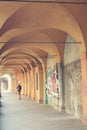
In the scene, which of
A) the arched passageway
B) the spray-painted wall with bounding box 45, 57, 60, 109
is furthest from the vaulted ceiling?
the spray-painted wall with bounding box 45, 57, 60, 109

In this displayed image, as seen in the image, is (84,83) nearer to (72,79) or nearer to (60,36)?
(72,79)

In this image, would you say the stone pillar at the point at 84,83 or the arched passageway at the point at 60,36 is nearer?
the arched passageway at the point at 60,36

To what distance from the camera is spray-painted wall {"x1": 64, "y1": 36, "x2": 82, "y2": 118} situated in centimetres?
1738

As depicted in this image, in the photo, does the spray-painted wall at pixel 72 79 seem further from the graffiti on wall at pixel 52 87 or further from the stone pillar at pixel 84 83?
the graffiti on wall at pixel 52 87

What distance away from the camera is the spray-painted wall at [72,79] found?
17.4m

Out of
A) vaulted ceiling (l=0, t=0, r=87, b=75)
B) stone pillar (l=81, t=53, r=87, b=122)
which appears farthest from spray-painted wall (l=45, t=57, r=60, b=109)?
stone pillar (l=81, t=53, r=87, b=122)

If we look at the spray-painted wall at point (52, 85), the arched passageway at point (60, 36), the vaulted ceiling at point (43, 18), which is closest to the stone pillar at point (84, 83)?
the arched passageway at point (60, 36)

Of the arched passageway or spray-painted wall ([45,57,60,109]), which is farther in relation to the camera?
spray-painted wall ([45,57,60,109])

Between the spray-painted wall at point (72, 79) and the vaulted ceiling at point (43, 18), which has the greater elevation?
the vaulted ceiling at point (43, 18)

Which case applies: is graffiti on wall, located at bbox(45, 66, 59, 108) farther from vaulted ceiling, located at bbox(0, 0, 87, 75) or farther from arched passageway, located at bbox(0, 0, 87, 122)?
vaulted ceiling, located at bbox(0, 0, 87, 75)

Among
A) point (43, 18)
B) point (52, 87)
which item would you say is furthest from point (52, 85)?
point (43, 18)

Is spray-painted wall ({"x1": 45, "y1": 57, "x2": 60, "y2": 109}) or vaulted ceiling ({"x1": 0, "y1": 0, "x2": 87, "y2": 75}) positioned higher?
vaulted ceiling ({"x1": 0, "y1": 0, "x2": 87, "y2": 75})

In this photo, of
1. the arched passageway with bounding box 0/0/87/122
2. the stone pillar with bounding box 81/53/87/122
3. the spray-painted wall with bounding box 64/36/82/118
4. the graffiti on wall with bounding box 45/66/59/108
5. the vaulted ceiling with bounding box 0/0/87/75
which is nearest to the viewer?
the vaulted ceiling with bounding box 0/0/87/75

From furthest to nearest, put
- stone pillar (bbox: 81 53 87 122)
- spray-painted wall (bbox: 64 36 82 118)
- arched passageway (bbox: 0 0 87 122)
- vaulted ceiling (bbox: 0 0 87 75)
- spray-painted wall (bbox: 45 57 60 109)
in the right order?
spray-painted wall (bbox: 45 57 60 109) < spray-painted wall (bbox: 64 36 82 118) < stone pillar (bbox: 81 53 87 122) < arched passageway (bbox: 0 0 87 122) < vaulted ceiling (bbox: 0 0 87 75)
